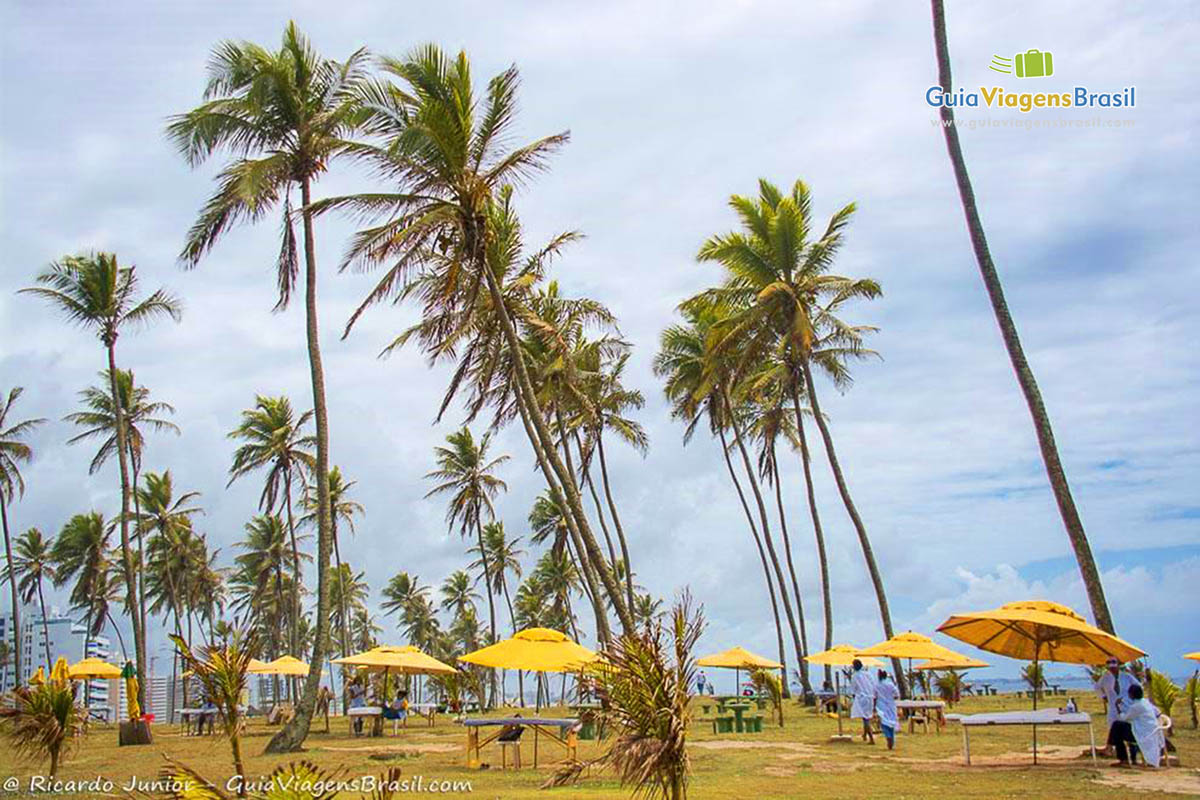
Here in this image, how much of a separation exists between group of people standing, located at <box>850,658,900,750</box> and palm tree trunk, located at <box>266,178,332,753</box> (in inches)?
390

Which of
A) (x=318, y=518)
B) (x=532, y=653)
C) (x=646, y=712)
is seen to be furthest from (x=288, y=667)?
(x=646, y=712)

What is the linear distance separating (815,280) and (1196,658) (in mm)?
14204

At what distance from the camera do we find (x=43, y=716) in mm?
11070

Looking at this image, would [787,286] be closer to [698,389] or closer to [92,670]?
[698,389]

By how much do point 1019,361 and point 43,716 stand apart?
14276 millimetres

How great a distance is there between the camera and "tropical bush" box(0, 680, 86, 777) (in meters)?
11.0

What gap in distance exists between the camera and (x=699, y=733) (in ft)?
72.0

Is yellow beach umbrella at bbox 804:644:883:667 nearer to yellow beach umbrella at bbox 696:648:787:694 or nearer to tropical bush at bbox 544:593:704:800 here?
yellow beach umbrella at bbox 696:648:787:694

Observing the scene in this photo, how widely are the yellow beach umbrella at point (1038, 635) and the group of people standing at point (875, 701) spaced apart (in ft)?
9.54

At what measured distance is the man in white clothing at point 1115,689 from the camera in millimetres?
13297

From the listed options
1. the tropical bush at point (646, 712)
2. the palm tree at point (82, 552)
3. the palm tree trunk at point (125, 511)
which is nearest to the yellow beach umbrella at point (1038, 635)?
the tropical bush at point (646, 712)

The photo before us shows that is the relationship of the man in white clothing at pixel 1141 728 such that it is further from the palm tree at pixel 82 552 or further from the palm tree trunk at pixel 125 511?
the palm tree at pixel 82 552

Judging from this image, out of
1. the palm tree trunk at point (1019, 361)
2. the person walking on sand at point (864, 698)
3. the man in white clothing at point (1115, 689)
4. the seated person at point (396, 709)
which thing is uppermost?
the palm tree trunk at point (1019, 361)

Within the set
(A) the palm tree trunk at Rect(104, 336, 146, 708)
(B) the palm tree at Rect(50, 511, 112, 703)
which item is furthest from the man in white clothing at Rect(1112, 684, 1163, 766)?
(B) the palm tree at Rect(50, 511, 112, 703)
